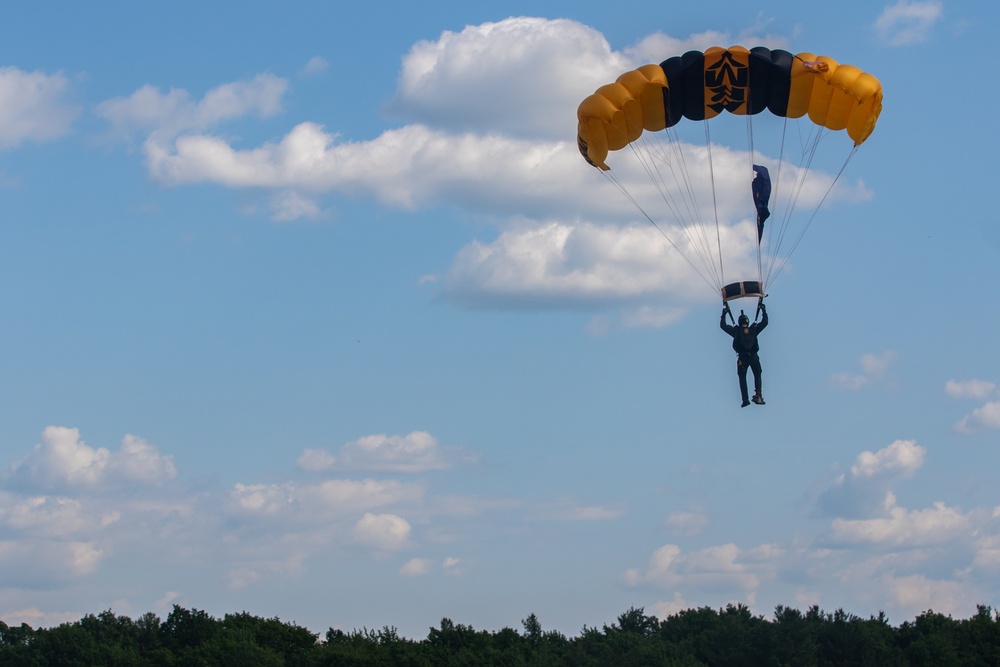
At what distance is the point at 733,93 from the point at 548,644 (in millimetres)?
41787

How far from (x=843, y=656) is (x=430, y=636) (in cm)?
1983

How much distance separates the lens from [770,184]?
3216cm

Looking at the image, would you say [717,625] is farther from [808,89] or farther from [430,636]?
[808,89]

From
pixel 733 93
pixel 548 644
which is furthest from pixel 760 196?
pixel 548 644

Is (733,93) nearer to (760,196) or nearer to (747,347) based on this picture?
(760,196)

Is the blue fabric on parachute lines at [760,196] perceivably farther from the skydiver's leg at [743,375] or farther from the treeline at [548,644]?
the treeline at [548,644]

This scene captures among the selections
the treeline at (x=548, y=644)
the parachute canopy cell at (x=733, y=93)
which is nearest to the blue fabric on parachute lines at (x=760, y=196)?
the parachute canopy cell at (x=733, y=93)

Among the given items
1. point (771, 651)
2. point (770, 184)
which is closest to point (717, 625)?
point (771, 651)

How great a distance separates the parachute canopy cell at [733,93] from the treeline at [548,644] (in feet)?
103

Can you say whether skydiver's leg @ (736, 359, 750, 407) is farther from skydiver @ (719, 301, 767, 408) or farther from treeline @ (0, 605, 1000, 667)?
treeline @ (0, 605, 1000, 667)

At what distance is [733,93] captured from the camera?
104 ft

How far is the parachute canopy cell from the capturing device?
103 feet

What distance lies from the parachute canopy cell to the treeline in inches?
1240

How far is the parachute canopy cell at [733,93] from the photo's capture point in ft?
103
